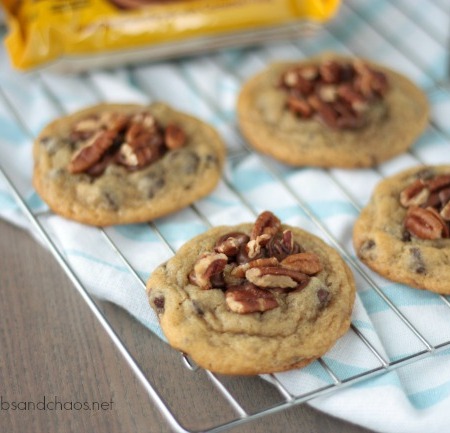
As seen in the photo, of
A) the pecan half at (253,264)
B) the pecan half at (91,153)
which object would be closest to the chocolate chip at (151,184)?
the pecan half at (91,153)

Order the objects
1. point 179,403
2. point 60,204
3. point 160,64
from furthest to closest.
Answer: point 160,64 < point 60,204 < point 179,403

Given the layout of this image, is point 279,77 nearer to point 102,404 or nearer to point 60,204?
point 60,204

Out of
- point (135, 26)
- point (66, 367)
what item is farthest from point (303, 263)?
point (135, 26)

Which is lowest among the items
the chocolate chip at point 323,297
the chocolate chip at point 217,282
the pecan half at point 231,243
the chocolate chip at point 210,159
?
the chocolate chip at point 210,159

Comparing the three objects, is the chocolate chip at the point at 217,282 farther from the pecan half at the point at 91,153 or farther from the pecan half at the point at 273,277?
the pecan half at the point at 91,153

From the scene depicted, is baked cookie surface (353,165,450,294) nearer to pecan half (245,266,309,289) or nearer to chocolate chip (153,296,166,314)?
pecan half (245,266,309,289)

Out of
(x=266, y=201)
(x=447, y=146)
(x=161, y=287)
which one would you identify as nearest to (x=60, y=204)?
(x=161, y=287)
